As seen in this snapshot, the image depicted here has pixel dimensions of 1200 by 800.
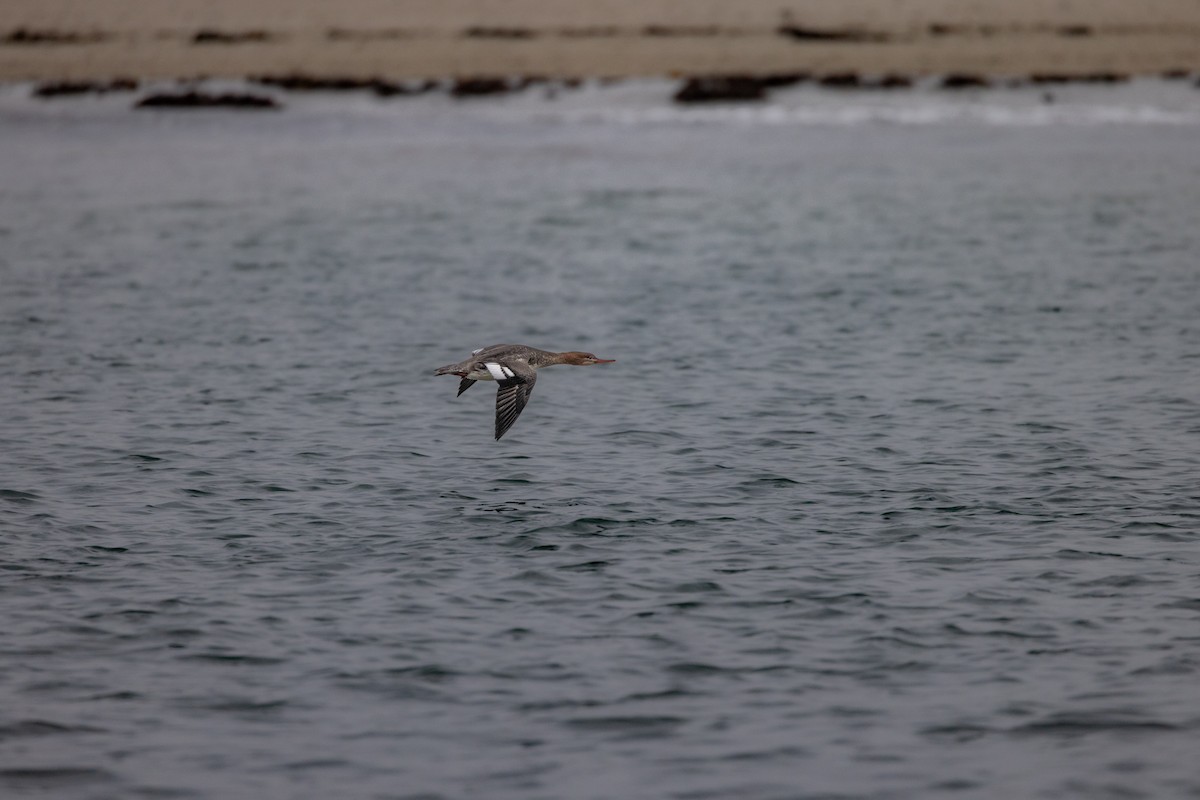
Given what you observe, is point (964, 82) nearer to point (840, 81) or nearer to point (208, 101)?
point (840, 81)

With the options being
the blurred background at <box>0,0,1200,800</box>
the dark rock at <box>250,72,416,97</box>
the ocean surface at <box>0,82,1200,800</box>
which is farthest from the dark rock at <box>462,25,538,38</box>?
the ocean surface at <box>0,82,1200,800</box>

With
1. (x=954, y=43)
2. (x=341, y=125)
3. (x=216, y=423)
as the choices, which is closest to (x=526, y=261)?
(x=216, y=423)

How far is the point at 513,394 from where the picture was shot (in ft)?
49.5

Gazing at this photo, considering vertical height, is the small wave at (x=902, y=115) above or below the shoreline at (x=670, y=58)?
below

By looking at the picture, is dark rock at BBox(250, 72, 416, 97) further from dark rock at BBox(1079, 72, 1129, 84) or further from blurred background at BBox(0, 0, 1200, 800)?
dark rock at BBox(1079, 72, 1129, 84)

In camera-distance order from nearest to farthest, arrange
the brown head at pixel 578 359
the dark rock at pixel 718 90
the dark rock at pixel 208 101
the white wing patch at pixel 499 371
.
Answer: the white wing patch at pixel 499 371 < the brown head at pixel 578 359 < the dark rock at pixel 718 90 < the dark rock at pixel 208 101

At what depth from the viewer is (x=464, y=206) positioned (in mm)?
39469

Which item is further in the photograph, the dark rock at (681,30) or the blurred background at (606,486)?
the dark rock at (681,30)

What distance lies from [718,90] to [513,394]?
46.6 meters

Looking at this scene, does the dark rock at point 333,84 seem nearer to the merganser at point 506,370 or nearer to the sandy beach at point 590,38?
the sandy beach at point 590,38

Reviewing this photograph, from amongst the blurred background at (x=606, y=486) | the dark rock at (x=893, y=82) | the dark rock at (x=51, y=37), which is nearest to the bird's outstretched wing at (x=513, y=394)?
the blurred background at (x=606, y=486)

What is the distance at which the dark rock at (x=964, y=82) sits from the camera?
200ft

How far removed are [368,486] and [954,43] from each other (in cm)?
5052

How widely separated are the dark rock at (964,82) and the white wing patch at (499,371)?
1909 inches
